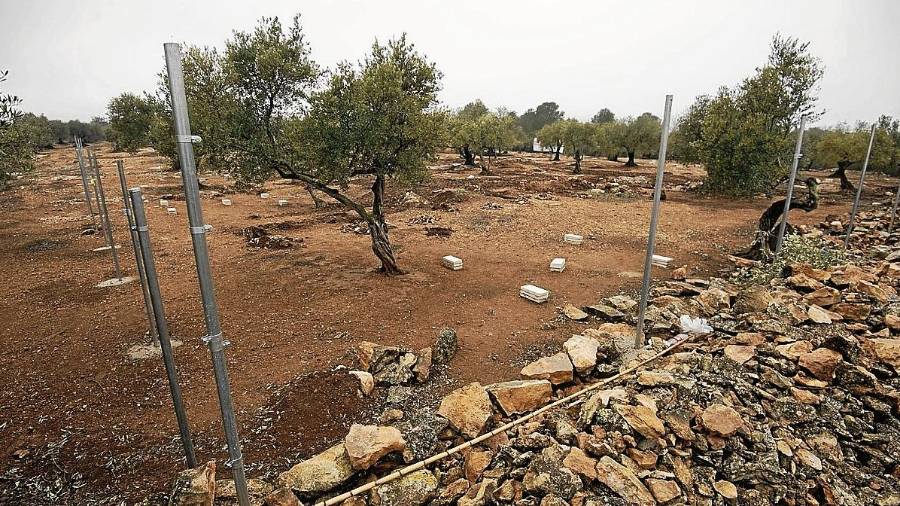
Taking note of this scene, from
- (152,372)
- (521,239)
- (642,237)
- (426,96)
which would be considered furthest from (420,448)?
(642,237)

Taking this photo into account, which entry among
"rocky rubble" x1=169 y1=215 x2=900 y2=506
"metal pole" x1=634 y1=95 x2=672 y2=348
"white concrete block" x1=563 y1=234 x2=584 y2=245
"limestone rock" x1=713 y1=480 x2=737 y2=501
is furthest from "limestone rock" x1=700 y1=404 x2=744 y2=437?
"white concrete block" x1=563 y1=234 x2=584 y2=245

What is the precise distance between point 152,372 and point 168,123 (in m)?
19.5

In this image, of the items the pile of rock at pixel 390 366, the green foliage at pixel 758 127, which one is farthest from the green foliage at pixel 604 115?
the pile of rock at pixel 390 366

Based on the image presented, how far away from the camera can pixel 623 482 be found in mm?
4004

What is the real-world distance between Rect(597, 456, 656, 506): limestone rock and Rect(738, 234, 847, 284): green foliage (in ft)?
29.7

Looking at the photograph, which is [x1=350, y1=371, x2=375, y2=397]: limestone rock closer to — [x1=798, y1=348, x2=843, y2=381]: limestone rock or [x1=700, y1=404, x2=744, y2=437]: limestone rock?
[x1=700, y1=404, x2=744, y2=437]: limestone rock

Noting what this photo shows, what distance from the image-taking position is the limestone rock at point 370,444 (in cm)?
466

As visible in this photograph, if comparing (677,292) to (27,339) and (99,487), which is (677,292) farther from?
(27,339)

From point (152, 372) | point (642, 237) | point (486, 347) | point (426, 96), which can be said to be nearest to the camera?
point (152, 372)

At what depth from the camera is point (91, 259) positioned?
558 inches

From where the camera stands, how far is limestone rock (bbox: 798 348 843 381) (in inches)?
219

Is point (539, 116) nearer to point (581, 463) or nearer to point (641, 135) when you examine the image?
point (641, 135)

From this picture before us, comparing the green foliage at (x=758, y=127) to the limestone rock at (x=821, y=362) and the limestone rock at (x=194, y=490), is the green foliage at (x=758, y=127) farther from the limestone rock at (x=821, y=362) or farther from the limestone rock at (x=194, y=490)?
the limestone rock at (x=194, y=490)

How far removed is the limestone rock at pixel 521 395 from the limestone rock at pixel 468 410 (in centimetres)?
18
